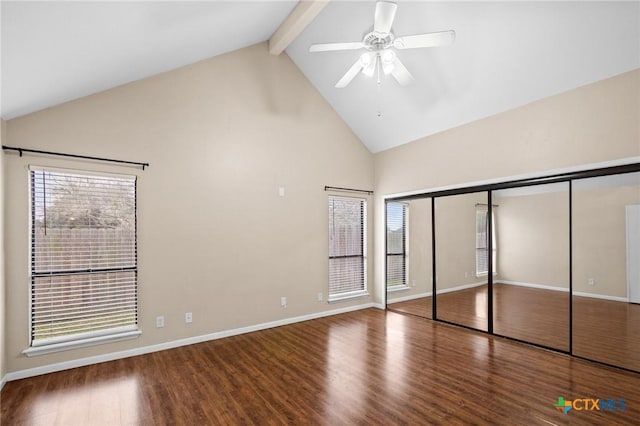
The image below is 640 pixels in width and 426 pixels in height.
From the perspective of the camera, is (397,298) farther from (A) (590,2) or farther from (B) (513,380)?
(A) (590,2)

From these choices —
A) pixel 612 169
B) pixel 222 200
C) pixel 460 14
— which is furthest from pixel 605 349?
pixel 222 200

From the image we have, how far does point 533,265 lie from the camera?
392 centimetres

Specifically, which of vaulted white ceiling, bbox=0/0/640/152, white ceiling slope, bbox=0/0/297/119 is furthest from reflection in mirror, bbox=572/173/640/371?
white ceiling slope, bbox=0/0/297/119

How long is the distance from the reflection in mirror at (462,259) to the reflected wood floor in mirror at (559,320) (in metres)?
0.02

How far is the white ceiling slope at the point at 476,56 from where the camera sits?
2.96 metres

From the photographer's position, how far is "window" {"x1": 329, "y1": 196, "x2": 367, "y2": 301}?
17.6ft

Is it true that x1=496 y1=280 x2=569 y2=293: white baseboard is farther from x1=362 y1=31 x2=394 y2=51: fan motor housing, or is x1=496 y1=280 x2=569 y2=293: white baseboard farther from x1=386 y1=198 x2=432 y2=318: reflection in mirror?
x1=362 y1=31 x2=394 y2=51: fan motor housing

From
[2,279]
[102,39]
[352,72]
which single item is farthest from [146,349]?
[352,72]

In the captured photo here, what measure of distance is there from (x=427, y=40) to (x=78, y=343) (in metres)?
4.57

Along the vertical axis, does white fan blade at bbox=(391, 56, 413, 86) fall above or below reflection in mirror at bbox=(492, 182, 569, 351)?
above

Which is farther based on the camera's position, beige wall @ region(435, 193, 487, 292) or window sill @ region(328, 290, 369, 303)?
window sill @ region(328, 290, 369, 303)

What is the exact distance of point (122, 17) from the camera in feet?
7.48

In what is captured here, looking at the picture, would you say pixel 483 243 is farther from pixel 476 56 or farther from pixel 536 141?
pixel 476 56

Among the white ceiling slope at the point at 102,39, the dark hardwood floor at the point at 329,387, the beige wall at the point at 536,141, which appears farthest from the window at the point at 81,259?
the beige wall at the point at 536,141
